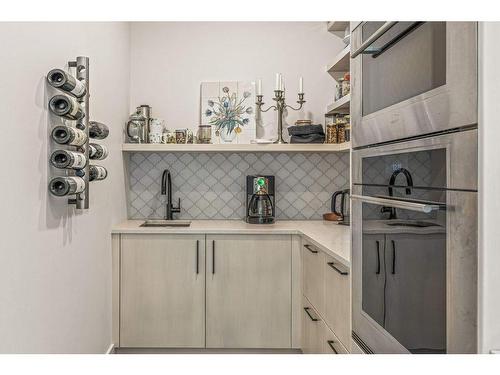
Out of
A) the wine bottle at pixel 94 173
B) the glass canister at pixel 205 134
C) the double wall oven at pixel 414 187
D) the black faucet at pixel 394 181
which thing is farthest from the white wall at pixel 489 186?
the glass canister at pixel 205 134

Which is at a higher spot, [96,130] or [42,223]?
[96,130]

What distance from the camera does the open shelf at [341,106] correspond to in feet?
8.79

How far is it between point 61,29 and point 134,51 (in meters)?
1.50

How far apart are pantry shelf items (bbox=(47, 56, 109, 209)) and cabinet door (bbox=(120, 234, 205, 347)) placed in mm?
842

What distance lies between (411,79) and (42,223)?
134 centimetres

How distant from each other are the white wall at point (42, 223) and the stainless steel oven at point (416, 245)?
1060mm

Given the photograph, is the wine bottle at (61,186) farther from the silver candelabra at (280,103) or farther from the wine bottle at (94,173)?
the silver candelabra at (280,103)

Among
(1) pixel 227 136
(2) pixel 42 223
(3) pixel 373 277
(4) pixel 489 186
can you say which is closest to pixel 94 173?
(2) pixel 42 223

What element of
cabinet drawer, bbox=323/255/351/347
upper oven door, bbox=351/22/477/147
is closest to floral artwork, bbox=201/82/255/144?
cabinet drawer, bbox=323/255/351/347

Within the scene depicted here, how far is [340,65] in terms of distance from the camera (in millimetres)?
2916

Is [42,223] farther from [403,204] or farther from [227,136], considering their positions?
[227,136]
